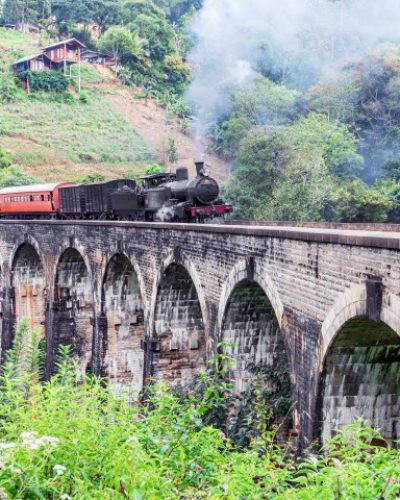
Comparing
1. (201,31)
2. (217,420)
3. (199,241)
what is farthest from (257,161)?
(201,31)

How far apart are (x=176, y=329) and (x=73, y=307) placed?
8684mm

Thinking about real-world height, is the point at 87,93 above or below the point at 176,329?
above

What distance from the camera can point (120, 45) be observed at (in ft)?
274

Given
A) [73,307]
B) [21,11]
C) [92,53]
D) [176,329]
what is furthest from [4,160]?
[176,329]

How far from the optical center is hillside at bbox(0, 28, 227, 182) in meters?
67.0

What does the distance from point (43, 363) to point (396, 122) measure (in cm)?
3285

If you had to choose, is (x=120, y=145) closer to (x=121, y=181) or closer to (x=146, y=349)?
(x=121, y=181)

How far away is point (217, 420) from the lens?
34.5 feet

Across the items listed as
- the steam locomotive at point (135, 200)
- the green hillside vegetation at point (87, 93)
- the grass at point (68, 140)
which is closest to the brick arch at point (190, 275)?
the steam locomotive at point (135, 200)

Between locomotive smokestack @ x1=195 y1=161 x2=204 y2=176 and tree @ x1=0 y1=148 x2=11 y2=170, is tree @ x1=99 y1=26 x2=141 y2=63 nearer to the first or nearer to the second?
tree @ x1=0 y1=148 x2=11 y2=170

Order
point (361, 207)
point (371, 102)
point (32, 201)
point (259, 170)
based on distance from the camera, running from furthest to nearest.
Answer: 1. point (371, 102)
2. point (259, 170)
3. point (361, 207)
4. point (32, 201)

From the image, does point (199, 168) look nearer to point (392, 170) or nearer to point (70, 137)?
point (392, 170)

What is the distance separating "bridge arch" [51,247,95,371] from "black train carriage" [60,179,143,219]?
7.23ft

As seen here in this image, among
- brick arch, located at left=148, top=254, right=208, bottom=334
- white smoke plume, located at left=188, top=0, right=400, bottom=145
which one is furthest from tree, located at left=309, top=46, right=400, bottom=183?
brick arch, located at left=148, top=254, right=208, bottom=334
